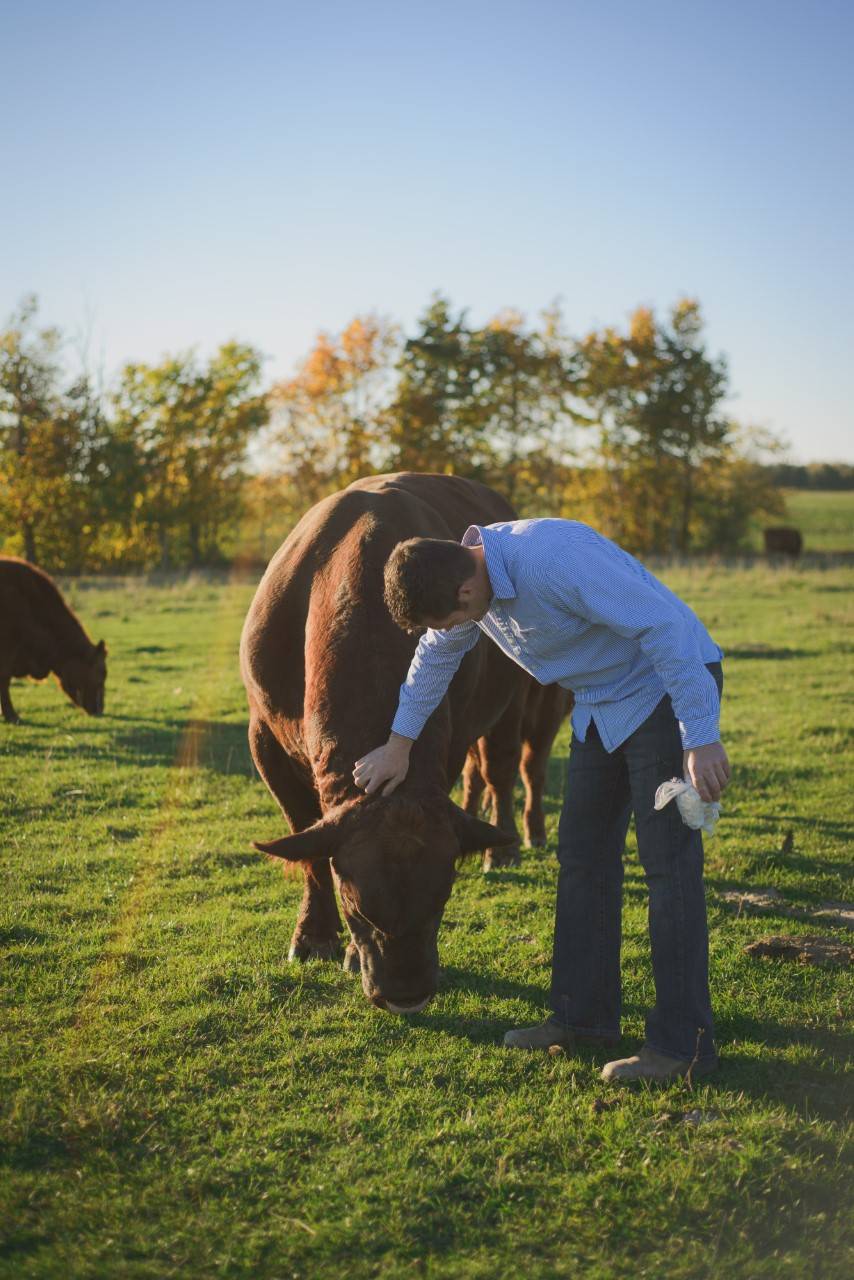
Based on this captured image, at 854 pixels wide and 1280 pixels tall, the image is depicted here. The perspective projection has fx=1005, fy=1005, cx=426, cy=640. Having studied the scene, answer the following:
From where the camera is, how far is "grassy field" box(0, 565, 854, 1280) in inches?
119

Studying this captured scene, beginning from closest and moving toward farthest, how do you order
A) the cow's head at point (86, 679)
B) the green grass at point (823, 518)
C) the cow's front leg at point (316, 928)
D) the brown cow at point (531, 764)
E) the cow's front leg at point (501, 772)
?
1. the cow's front leg at point (316, 928)
2. the cow's front leg at point (501, 772)
3. the brown cow at point (531, 764)
4. the cow's head at point (86, 679)
5. the green grass at point (823, 518)

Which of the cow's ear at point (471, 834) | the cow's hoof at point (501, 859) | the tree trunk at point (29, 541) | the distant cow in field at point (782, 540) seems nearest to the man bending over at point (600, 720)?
the cow's ear at point (471, 834)

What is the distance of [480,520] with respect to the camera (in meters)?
7.10

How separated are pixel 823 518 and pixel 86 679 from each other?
213 feet

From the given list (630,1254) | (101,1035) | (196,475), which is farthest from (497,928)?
(196,475)

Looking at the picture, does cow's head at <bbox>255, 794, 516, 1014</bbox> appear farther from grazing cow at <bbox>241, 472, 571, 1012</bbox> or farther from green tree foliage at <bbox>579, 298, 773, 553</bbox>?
green tree foliage at <bbox>579, 298, 773, 553</bbox>

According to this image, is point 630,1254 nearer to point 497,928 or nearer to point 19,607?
point 497,928

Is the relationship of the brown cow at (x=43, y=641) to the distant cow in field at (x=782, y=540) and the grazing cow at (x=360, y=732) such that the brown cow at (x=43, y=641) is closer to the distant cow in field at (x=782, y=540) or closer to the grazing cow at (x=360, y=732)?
the grazing cow at (x=360, y=732)

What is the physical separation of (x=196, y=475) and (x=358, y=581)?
4377 centimetres

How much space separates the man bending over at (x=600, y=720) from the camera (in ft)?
12.1

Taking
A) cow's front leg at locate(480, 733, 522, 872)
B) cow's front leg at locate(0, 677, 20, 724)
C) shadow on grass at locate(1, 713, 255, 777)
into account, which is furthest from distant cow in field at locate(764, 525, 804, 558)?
cow's front leg at locate(480, 733, 522, 872)

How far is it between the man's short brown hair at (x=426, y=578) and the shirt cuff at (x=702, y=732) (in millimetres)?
969

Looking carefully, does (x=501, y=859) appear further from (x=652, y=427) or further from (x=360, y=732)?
(x=652, y=427)

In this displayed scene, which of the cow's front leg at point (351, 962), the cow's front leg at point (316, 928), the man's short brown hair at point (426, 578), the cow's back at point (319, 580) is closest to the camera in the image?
the man's short brown hair at point (426, 578)
